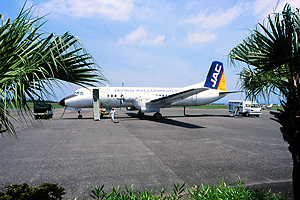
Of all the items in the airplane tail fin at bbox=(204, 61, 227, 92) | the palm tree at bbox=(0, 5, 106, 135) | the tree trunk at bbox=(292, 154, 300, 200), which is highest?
the airplane tail fin at bbox=(204, 61, 227, 92)

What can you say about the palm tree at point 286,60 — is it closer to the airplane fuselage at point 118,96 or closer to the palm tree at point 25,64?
the palm tree at point 25,64

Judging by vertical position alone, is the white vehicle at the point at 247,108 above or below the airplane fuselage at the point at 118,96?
below

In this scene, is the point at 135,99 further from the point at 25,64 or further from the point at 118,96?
the point at 25,64

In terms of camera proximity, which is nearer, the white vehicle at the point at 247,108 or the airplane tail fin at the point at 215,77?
the airplane tail fin at the point at 215,77

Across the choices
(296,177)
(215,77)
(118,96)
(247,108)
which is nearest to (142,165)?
(296,177)

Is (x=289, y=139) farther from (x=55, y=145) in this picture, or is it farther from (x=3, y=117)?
(x=55, y=145)

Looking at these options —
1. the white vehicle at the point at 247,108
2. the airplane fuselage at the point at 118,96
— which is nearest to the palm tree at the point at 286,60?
the airplane fuselage at the point at 118,96

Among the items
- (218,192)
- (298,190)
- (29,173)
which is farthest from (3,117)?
(298,190)

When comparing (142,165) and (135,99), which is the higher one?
(135,99)

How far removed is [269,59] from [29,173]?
585 centimetres

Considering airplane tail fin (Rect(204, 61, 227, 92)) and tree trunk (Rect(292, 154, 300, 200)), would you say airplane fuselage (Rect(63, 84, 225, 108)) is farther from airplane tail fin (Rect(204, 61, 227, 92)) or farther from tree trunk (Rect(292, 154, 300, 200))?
tree trunk (Rect(292, 154, 300, 200))

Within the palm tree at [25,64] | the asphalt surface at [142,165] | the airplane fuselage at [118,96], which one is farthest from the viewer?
the airplane fuselage at [118,96]

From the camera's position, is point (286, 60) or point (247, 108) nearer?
point (286, 60)

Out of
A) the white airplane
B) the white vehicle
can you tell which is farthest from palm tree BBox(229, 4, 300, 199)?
the white vehicle
